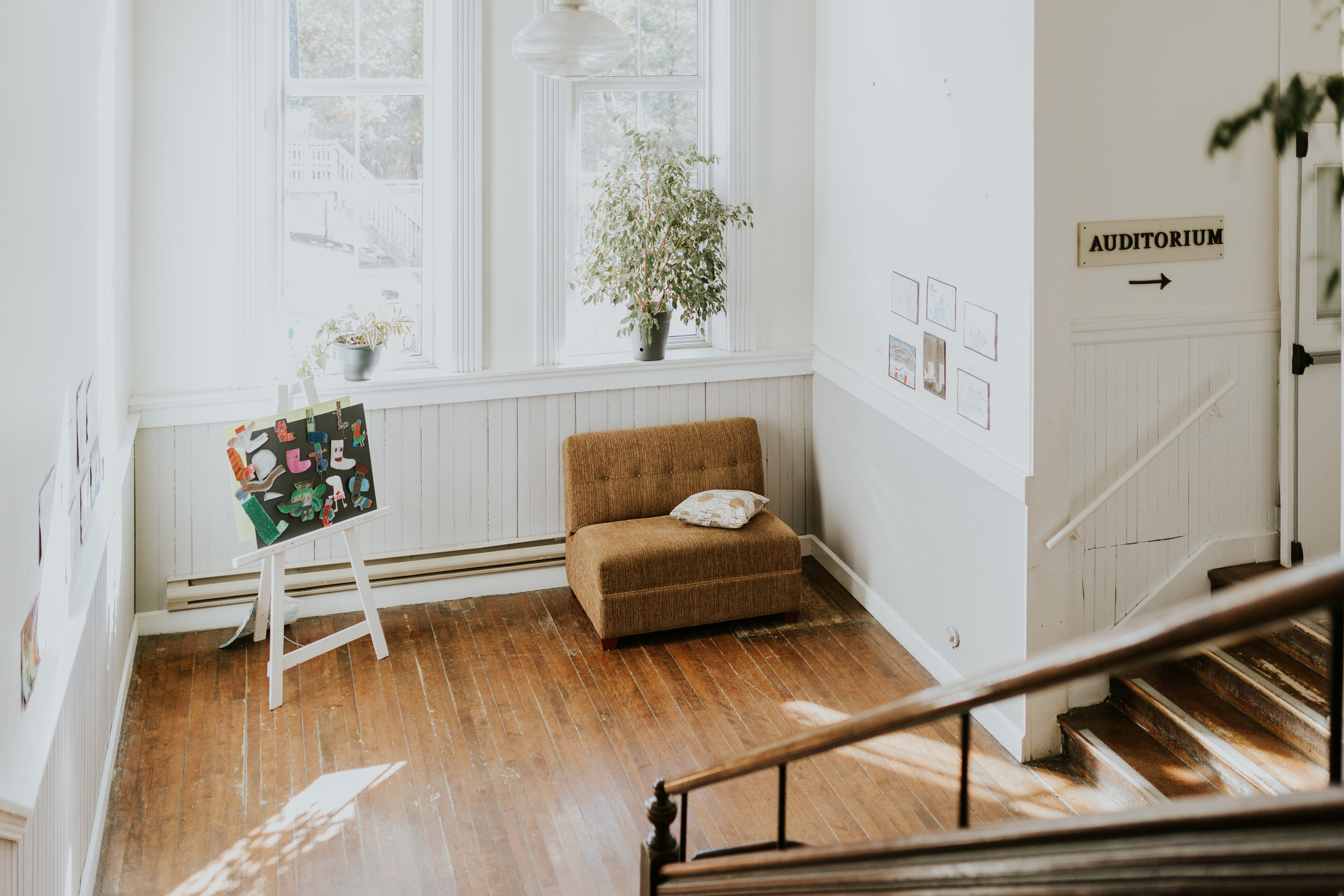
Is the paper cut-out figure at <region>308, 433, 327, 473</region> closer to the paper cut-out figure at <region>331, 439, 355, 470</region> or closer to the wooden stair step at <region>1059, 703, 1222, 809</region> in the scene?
the paper cut-out figure at <region>331, 439, 355, 470</region>

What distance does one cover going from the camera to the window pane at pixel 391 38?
17.5 ft

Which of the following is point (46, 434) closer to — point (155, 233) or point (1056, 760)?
point (155, 233)

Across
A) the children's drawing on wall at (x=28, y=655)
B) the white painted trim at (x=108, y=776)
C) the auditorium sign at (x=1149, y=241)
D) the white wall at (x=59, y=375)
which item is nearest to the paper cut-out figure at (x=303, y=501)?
the white wall at (x=59, y=375)

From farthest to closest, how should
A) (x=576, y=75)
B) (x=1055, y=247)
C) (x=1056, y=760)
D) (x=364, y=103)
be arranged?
1. (x=364, y=103)
2. (x=1056, y=760)
3. (x=1055, y=247)
4. (x=576, y=75)

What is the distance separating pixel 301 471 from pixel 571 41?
224 cm

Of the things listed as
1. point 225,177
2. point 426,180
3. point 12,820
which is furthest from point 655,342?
point 12,820

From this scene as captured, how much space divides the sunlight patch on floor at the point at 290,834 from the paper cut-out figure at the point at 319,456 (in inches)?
50.6

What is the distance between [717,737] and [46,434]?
2544 mm

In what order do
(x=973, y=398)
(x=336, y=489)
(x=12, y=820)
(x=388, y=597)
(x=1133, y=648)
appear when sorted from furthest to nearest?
1. (x=388, y=597)
2. (x=336, y=489)
3. (x=973, y=398)
4. (x=12, y=820)
5. (x=1133, y=648)

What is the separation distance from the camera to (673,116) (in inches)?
229

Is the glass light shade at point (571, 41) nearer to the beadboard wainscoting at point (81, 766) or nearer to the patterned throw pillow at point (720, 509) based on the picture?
the beadboard wainscoting at point (81, 766)

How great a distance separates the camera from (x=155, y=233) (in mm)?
5039

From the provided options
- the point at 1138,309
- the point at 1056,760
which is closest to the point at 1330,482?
the point at 1138,309

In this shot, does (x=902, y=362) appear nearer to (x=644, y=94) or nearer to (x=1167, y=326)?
(x=1167, y=326)
